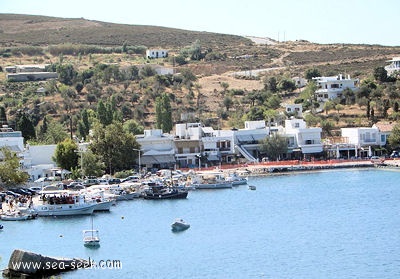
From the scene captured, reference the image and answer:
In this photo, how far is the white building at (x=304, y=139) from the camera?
8781cm

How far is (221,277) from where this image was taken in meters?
39.9

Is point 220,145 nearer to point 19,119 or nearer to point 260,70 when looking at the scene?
point 19,119

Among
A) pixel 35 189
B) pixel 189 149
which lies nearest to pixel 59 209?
pixel 35 189

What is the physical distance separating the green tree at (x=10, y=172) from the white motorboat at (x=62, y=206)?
1020cm

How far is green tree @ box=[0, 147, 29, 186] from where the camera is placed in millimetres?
67938

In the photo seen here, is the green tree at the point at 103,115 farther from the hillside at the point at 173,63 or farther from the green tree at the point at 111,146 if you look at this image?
the hillside at the point at 173,63

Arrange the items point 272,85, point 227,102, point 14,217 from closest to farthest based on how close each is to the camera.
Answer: point 14,217, point 227,102, point 272,85

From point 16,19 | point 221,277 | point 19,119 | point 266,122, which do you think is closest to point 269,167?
point 266,122

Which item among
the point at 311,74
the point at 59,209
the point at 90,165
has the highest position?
the point at 311,74

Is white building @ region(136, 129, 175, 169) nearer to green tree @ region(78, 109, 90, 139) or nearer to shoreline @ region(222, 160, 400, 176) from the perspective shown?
shoreline @ region(222, 160, 400, 176)

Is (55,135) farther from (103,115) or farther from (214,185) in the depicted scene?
(214,185)

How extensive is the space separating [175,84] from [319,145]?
2974 centimetres

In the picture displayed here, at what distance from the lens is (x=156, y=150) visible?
274ft

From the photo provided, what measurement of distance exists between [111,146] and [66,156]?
397 centimetres
